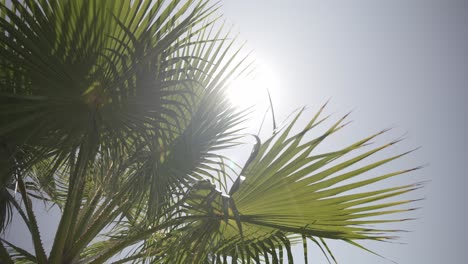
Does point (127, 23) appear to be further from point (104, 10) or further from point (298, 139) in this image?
point (298, 139)

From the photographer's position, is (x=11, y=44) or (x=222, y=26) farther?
(x=222, y=26)

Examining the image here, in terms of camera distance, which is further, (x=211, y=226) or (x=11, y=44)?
(x=211, y=226)

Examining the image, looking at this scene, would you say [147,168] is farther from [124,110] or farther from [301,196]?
[301,196]

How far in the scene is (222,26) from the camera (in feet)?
8.20

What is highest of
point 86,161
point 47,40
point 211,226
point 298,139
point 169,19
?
point 169,19

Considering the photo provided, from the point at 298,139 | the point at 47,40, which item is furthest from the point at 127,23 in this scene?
the point at 298,139

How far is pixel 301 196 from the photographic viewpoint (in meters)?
1.63

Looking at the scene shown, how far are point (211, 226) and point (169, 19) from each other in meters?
1.17

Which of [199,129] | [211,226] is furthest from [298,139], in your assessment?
[199,129]

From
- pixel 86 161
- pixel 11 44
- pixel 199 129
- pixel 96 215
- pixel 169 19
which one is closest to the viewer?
pixel 11 44

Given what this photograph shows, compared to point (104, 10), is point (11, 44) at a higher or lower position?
lower

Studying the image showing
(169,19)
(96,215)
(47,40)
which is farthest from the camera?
(96,215)

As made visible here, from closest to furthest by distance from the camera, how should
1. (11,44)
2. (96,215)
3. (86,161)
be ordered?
(11,44) < (86,161) < (96,215)

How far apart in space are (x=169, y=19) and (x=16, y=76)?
2.78ft
